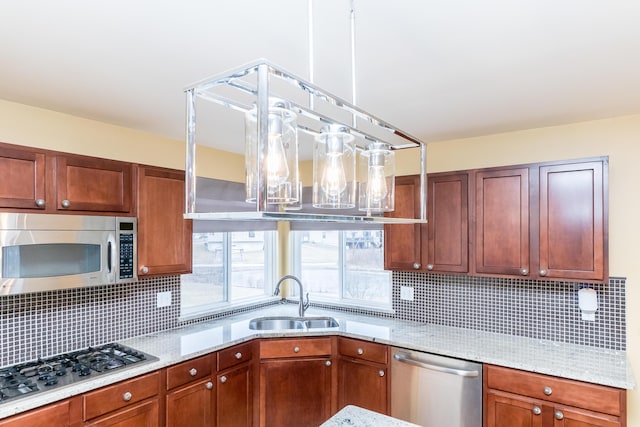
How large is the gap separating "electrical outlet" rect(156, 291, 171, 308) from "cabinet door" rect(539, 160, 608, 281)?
2684 millimetres

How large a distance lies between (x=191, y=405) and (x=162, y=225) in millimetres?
1188

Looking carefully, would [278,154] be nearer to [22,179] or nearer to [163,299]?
[22,179]

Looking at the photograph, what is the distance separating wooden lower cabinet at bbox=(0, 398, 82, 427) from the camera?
170 cm

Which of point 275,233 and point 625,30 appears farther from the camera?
point 275,233

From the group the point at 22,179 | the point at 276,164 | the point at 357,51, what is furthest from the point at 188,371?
the point at 357,51

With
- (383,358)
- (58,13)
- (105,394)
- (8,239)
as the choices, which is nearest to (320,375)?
(383,358)

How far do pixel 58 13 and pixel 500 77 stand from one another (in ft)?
6.10

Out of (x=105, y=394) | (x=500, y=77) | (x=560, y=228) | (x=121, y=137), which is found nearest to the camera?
(x=500, y=77)

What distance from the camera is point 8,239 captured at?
1.88m

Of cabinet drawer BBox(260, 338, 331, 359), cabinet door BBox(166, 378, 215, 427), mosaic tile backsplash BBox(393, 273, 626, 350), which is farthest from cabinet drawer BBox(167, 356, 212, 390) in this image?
mosaic tile backsplash BBox(393, 273, 626, 350)

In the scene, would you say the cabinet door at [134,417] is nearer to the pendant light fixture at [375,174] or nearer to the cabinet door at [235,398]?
the cabinet door at [235,398]

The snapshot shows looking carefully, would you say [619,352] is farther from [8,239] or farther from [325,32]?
[8,239]

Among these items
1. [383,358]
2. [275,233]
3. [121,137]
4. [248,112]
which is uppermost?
[121,137]

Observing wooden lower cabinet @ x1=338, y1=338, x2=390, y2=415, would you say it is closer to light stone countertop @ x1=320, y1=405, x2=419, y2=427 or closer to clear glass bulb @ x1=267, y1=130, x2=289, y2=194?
light stone countertop @ x1=320, y1=405, x2=419, y2=427
